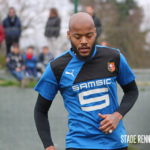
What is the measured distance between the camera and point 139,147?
18.4ft

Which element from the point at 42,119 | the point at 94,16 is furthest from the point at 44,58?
the point at 42,119

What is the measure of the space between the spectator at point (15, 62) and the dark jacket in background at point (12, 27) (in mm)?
387

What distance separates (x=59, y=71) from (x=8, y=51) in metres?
8.76

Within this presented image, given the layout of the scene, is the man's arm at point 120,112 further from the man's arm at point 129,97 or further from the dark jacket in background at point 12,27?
the dark jacket in background at point 12,27

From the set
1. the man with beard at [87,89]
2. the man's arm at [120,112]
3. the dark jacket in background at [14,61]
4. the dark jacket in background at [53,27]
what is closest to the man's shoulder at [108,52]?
the man with beard at [87,89]

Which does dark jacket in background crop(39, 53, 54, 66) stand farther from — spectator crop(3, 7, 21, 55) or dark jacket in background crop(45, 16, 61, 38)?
spectator crop(3, 7, 21, 55)

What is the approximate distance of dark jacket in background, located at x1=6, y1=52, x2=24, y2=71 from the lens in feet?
36.5

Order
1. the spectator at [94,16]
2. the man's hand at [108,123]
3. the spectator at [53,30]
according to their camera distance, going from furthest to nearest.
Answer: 1. the spectator at [53,30]
2. the spectator at [94,16]
3. the man's hand at [108,123]

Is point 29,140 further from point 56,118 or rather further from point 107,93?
point 107,93

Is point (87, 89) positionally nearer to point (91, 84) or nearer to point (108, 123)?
point (91, 84)

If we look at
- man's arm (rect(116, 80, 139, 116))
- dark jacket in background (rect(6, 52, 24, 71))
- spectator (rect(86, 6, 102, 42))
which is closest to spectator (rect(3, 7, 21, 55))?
dark jacket in background (rect(6, 52, 24, 71))

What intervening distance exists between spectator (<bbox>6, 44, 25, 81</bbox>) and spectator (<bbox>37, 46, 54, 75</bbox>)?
529mm

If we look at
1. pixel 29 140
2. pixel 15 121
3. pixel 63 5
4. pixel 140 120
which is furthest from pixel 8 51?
pixel 63 5

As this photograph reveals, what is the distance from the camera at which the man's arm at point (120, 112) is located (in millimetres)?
2717
